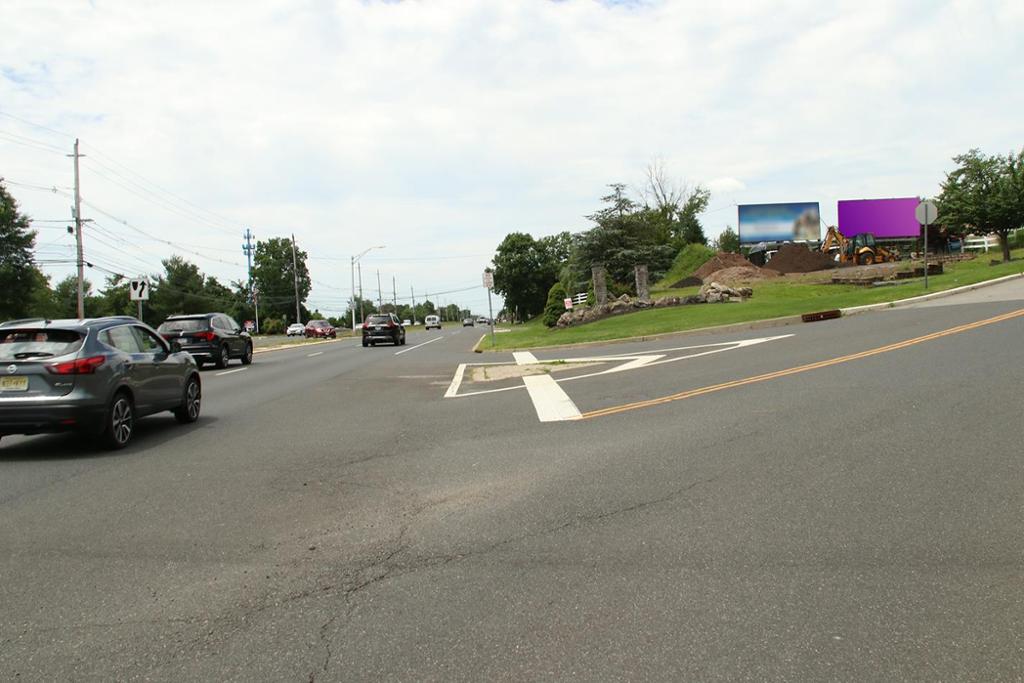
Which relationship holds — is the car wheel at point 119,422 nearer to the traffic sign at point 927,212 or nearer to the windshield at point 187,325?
the windshield at point 187,325

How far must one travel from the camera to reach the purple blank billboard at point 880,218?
6550 centimetres

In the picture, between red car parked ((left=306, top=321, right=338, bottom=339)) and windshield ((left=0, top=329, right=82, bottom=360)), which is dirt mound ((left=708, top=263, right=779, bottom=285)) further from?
windshield ((left=0, top=329, right=82, bottom=360))

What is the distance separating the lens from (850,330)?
18.5 metres

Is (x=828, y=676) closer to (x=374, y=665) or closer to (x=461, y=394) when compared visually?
(x=374, y=665)

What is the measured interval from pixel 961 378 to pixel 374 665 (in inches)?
382

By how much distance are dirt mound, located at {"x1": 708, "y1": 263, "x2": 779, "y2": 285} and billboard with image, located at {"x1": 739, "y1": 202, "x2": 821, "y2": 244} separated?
62.8 feet

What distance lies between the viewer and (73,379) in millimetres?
8594

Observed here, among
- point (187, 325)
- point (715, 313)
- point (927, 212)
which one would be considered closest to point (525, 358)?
point (715, 313)

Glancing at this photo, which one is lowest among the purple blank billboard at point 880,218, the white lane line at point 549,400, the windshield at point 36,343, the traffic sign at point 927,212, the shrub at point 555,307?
the white lane line at point 549,400

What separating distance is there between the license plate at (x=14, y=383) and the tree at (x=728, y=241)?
9188 centimetres

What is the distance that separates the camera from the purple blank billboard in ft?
215

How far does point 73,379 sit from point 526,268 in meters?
94.5

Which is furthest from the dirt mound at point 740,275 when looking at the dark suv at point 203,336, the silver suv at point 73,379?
the silver suv at point 73,379

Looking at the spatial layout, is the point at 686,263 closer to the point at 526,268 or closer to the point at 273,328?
the point at 526,268
